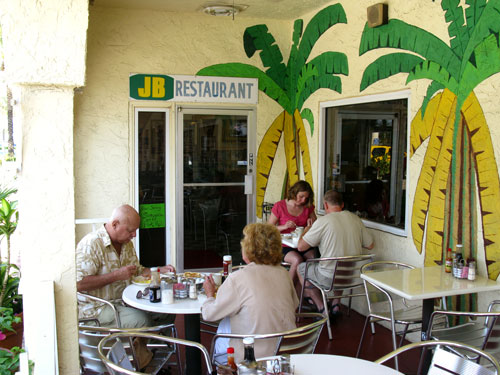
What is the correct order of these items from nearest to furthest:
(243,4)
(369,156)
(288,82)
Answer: (369,156)
(243,4)
(288,82)

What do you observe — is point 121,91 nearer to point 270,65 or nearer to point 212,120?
point 212,120

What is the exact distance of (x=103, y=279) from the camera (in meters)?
3.45

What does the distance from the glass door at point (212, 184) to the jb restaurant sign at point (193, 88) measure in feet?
0.59

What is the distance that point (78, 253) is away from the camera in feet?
11.5

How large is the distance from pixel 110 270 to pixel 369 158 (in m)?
3.05

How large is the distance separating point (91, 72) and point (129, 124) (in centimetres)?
77

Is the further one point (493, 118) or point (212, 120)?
point (212, 120)

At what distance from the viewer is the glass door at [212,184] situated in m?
6.65

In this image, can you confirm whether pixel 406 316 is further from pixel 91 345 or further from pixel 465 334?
pixel 91 345

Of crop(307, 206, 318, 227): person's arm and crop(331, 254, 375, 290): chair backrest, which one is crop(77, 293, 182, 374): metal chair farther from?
crop(307, 206, 318, 227): person's arm

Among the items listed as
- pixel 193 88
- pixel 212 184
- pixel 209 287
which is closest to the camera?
pixel 209 287

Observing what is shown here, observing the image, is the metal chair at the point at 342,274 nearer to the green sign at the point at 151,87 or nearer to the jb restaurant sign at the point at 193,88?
the jb restaurant sign at the point at 193,88

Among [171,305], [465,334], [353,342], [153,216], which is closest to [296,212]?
[353,342]

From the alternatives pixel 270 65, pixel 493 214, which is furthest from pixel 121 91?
pixel 493 214
